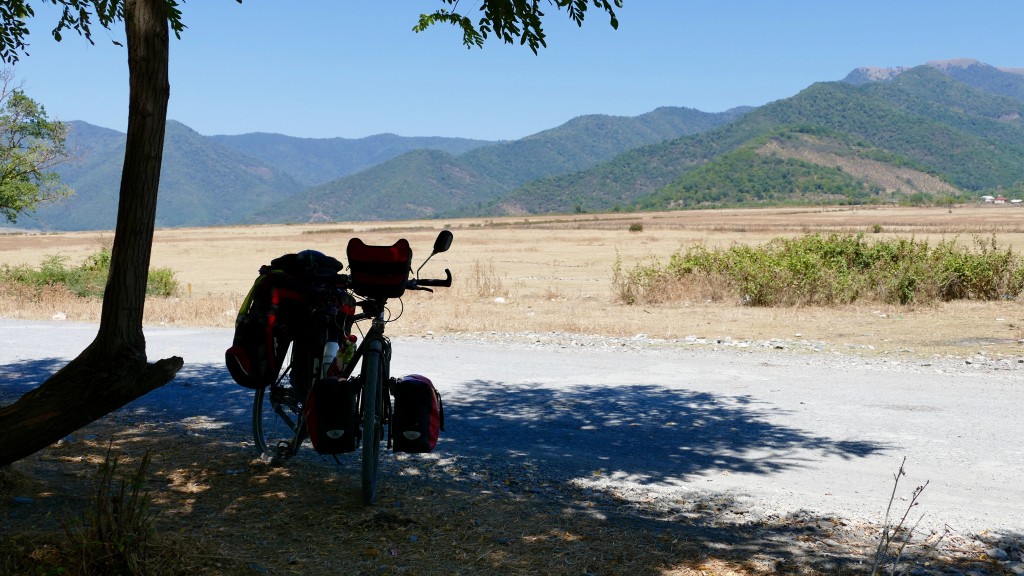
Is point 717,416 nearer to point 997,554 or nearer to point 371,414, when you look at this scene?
point 997,554

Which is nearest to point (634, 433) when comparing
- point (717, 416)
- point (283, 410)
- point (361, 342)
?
point (717, 416)

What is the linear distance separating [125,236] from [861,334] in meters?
12.0

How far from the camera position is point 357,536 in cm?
452

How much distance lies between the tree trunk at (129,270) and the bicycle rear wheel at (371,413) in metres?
1.13

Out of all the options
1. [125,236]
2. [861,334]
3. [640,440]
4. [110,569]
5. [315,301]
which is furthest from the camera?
[861,334]

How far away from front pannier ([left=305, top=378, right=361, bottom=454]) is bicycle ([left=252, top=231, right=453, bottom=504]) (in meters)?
0.08

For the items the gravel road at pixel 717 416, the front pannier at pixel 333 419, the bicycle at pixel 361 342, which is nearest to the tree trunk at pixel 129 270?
the front pannier at pixel 333 419

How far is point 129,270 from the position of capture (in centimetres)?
404

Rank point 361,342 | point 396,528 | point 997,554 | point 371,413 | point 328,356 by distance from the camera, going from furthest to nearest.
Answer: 1. point 361,342
2. point 328,356
3. point 371,413
4. point 396,528
5. point 997,554

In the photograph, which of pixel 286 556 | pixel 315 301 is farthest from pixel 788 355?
pixel 286 556

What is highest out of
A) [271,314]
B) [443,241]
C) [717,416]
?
[443,241]

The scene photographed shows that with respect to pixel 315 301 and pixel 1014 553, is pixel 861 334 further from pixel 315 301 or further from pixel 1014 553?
pixel 315 301

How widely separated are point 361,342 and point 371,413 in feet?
2.37

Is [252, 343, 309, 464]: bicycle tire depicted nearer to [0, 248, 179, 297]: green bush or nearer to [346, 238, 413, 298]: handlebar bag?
[346, 238, 413, 298]: handlebar bag
